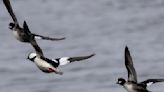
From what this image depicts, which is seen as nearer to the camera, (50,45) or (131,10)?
(50,45)

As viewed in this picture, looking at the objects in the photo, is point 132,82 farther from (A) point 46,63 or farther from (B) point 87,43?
(B) point 87,43

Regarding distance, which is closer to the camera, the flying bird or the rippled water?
the flying bird

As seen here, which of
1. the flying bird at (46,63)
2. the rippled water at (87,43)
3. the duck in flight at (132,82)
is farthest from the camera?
the rippled water at (87,43)

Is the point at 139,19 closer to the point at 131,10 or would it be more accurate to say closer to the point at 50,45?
the point at 131,10

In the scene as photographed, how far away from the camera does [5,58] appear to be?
2150 centimetres

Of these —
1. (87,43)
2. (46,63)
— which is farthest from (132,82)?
(87,43)

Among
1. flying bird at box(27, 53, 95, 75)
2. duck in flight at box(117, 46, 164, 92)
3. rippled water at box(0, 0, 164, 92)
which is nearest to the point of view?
flying bird at box(27, 53, 95, 75)

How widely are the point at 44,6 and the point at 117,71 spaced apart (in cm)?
691

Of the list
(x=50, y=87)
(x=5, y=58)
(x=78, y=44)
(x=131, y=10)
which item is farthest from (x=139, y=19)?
(x=50, y=87)

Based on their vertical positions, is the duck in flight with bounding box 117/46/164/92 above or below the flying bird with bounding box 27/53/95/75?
below

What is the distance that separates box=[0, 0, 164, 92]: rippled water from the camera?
1912 cm

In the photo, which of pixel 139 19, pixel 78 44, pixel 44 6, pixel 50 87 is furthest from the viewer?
pixel 44 6

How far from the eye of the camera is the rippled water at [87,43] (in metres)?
19.1

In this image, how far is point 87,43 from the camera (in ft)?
72.3
